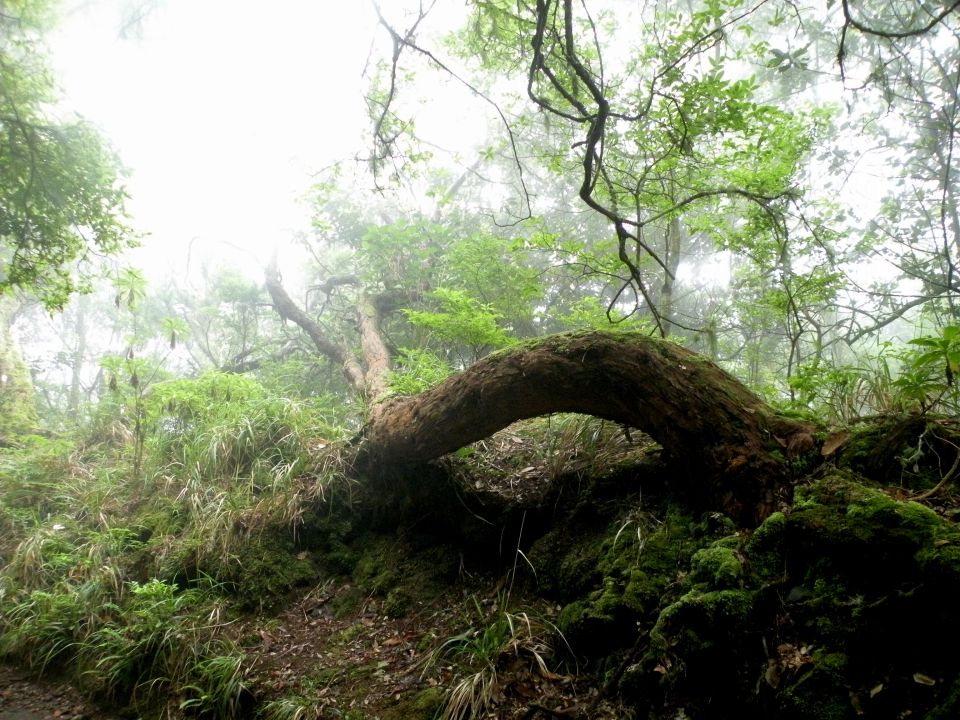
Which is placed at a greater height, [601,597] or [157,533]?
[157,533]

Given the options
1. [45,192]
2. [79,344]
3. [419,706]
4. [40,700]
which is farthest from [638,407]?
[79,344]

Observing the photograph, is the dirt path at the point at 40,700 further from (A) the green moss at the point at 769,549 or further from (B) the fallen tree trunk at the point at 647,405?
(A) the green moss at the point at 769,549

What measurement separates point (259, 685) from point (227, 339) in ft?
35.7

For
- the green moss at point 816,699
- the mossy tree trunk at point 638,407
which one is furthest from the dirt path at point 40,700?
the green moss at point 816,699

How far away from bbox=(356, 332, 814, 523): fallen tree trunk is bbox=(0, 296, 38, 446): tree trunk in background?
25.8 ft

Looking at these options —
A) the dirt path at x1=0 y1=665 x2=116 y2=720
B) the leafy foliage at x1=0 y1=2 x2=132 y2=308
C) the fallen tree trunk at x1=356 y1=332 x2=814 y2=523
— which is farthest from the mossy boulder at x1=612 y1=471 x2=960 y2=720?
the leafy foliage at x1=0 y1=2 x2=132 y2=308

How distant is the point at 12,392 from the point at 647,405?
1084 centimetres

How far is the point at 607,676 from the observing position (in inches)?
98.2

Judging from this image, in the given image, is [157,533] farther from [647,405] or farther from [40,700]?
[647,405]

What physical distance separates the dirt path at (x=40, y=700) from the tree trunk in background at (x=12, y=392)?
525cm

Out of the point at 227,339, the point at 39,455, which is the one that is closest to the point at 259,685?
the point at 39,455

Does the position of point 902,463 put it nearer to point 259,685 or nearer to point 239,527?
→ point 259,685

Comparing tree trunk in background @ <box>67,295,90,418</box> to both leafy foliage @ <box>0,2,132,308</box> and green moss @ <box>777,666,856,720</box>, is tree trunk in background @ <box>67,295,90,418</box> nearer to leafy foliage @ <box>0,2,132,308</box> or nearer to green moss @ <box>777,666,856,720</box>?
leafy foliage @ <box>0,2,132,308</box>

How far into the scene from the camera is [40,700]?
379 centimetres
